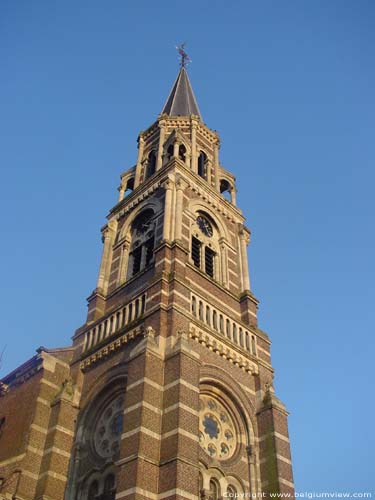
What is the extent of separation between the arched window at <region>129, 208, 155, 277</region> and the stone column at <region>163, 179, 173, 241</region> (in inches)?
69.4

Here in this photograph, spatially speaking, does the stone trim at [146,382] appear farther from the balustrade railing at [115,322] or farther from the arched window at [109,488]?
the balustrade railing at [115,322]

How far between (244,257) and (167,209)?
5.88 metres

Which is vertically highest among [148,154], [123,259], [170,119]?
[170,119]

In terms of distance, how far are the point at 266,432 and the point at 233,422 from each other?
4.76 feet

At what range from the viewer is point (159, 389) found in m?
20.5

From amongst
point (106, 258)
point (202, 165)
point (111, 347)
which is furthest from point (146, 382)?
point (202, 165)

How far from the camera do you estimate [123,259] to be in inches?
1222

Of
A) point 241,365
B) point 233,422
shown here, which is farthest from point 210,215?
point 233,422

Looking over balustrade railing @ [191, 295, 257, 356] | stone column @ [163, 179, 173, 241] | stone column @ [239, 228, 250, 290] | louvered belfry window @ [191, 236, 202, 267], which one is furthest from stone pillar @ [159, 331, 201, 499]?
stone column @ [239, 228, 250, 290]

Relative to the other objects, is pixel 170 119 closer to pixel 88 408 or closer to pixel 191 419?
pixel 88 408

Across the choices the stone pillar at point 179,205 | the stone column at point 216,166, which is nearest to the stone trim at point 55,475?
the stone pillar at point 179,205

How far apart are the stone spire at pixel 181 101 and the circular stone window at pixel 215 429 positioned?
82.7 ft

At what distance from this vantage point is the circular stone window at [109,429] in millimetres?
21984

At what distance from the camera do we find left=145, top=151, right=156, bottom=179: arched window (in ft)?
123
